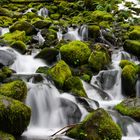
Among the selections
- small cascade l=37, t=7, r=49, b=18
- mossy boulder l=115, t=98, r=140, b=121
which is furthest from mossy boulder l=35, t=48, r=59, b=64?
small cascade l=37, t=7, r=49, b=18

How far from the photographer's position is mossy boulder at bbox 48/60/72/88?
10484 millimetres

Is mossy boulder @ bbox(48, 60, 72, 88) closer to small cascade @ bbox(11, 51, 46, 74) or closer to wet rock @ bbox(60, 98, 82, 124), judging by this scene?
wet rock @ bbox(60, 98, 82, 124)

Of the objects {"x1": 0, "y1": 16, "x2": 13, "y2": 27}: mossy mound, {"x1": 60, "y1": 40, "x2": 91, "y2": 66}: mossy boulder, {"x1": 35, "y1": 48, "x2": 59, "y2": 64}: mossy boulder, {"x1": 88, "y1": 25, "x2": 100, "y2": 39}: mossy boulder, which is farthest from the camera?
{"x1": 0, "y1": 16, "x2": 13, "y2": 27}: mossy mound

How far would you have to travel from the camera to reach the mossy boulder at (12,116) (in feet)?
23.9

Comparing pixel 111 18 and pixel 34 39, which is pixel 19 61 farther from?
pixel 111 18

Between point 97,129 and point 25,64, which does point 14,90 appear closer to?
point 97,129

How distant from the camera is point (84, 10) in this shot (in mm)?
22297

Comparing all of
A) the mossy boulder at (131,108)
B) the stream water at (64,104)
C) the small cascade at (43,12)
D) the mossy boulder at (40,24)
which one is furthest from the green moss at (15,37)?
the mossy boulder at (131,108)

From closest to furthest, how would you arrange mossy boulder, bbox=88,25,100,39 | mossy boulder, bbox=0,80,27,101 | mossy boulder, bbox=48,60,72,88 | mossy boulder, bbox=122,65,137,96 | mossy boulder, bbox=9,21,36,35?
1. mossy boulder, bbox=0,80,27,101
2. mossy boulder, bbox=48,60,72,88
3. mossy boulder, bbox=122,65,137,96
4. mossy boulder, bbox=9,21,36,35
5. mossy boulder, bbox=88,25,100,39

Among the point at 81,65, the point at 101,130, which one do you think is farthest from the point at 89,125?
the point at 81,65

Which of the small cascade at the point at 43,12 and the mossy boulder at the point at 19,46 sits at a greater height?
the mossy boulder at the point at 19,46

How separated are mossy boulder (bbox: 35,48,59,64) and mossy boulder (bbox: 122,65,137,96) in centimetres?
249

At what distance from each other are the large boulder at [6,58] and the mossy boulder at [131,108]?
3.89 metres

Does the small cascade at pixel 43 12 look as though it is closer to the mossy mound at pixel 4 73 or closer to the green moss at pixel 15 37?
the green moss at pixel 15 37
